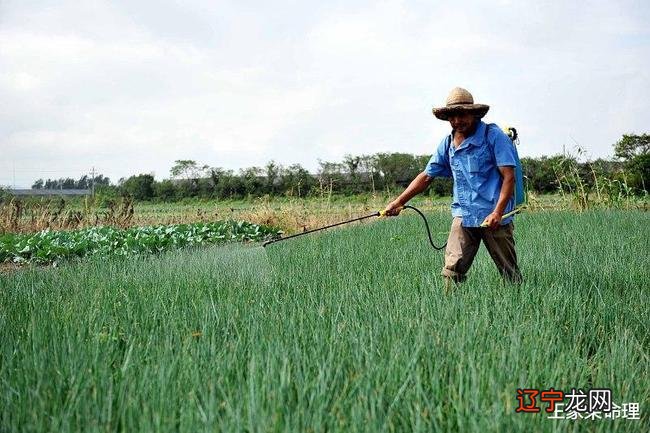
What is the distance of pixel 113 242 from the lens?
27.1 ft

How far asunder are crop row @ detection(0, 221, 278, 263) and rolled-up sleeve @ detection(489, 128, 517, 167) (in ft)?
15.4

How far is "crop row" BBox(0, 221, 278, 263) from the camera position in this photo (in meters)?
7.44

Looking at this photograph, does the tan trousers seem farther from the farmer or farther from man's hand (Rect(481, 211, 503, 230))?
man's hand (Rect(481, 211, 503, 230))

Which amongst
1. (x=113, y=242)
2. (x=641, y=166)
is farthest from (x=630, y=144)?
(x=113, y=242)

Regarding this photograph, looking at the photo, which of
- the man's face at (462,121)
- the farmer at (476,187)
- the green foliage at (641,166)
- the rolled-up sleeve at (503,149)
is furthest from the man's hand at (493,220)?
the green foliage at (641,166)

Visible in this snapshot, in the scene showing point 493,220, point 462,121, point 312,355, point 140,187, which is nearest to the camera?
point 312,355

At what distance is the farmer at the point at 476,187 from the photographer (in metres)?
3.20

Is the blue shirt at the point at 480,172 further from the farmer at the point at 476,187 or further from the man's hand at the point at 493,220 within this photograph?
the man's hand at the point at 493,220

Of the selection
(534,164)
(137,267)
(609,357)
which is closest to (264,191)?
(534,164)

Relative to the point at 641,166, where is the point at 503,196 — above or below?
below

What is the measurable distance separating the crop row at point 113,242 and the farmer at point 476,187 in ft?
14.4

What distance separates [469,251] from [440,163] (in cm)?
60

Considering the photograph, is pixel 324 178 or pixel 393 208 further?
pixel 324 178

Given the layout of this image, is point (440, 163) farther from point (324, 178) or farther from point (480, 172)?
point (324, 178)
